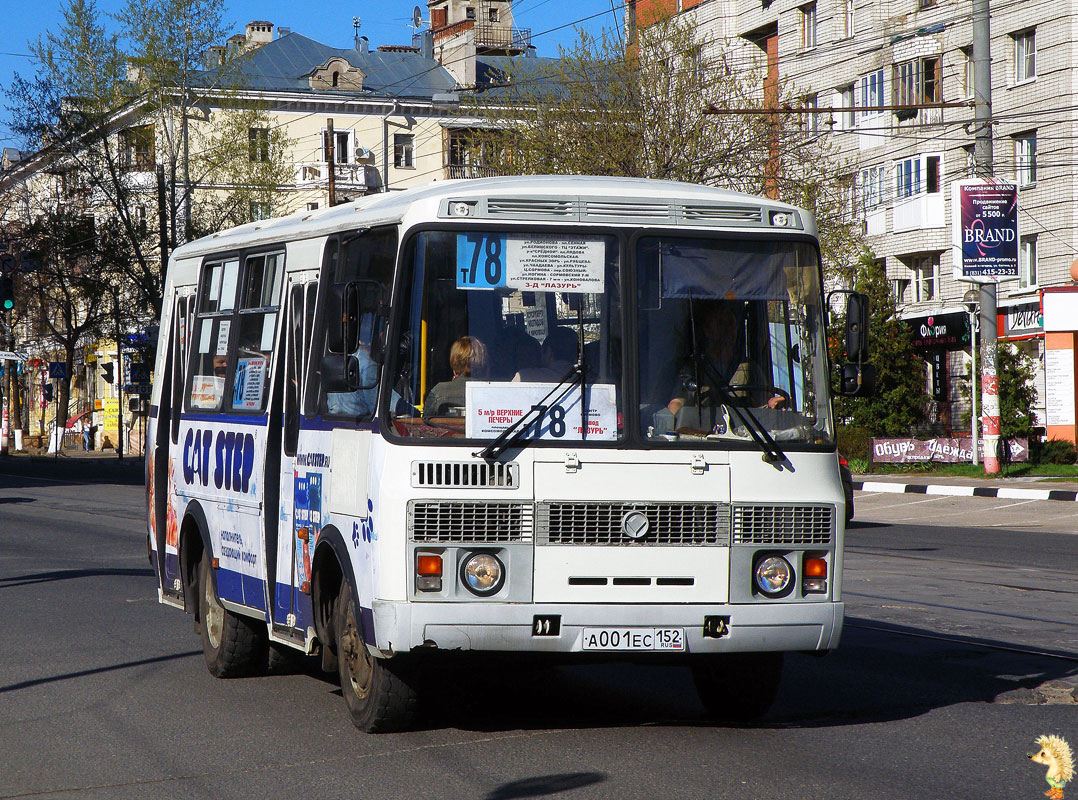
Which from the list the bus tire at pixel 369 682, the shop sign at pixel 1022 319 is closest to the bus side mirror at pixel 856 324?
the bus tire at pixel 369 682

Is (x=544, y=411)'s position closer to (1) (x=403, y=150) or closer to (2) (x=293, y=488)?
(2) (x=293, y=488)

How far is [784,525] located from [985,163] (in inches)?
992

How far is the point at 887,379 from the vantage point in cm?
3878

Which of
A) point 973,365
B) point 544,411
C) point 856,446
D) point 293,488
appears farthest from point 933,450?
point 544,411

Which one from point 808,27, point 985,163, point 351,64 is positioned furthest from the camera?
point 351,64

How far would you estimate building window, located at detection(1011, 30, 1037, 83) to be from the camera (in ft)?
133

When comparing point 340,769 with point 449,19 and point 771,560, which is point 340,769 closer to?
point 771,560

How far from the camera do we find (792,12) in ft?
164

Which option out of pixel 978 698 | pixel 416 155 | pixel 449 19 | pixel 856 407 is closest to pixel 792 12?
pixel 856 407

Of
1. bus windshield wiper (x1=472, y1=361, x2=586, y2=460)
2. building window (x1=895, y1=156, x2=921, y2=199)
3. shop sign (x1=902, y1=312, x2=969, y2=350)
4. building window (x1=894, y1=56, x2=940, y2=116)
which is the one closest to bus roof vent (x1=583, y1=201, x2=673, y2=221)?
bus windshield wiper (x1=472, y1=361, x2=586, y2=460)

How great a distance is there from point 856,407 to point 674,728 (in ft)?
106

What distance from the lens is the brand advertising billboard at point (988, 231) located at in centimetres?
2934

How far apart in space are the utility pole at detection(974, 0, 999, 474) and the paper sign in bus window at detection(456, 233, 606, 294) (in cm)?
2458

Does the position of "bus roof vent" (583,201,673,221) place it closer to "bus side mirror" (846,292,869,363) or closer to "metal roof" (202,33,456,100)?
"bus side mirror" (846,292,869,363)
